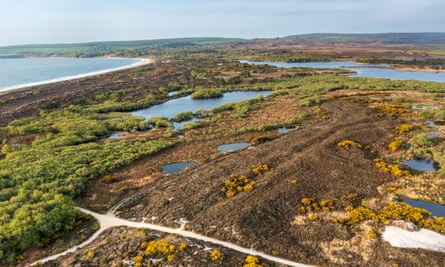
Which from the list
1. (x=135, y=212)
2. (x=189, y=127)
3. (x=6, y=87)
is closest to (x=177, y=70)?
(x=6, y=87)

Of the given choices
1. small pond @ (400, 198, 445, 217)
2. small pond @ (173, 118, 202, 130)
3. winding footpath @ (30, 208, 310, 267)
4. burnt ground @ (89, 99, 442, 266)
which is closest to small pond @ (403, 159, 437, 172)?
burnt ground @ (89, 99, 442, 266)

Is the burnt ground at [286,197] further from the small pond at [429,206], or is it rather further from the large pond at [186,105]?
the large pond at [186,105]

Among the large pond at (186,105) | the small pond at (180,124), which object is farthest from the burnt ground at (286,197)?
the large pond at (186,105)

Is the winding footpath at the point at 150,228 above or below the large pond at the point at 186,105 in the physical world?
below

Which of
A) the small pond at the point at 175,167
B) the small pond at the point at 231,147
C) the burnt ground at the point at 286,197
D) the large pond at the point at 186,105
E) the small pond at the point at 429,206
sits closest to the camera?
the burnt ground at the point at 286,197

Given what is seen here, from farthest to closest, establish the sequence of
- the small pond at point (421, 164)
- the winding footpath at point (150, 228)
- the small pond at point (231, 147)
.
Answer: the small pond at point (231, 147), the small pond at point (421, 164), the winding footpath at point (150, 228)

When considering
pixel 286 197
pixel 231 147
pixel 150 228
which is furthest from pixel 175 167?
pixel 286 197
